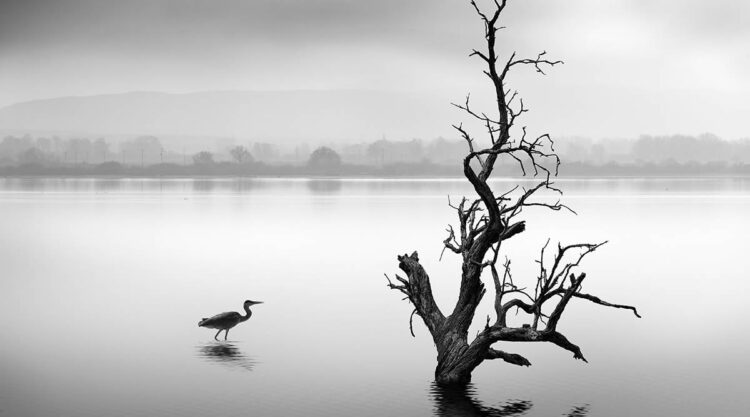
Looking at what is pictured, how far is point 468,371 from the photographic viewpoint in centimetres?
1953

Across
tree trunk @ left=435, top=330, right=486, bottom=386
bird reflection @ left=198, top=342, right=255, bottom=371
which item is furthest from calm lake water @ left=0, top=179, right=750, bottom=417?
tree trunk @ left=435, top=330, right=486, bottom=386

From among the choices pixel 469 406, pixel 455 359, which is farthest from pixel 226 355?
pixel 469 406

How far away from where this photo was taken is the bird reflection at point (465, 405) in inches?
707

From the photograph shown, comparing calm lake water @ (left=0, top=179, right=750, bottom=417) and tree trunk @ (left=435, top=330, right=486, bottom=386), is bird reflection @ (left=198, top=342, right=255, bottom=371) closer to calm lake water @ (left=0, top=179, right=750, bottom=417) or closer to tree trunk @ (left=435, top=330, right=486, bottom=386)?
calm lake water @ (left=0, top=179, right=750, bottom=417)

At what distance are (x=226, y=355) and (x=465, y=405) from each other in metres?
7.22

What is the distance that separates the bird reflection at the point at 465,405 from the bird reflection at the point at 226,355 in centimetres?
486

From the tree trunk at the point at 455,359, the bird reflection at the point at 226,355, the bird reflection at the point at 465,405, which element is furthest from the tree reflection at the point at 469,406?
the bird reflection at the point at 226,355

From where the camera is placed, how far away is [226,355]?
2339 cm

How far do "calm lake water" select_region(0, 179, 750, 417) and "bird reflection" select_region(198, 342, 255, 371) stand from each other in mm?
48

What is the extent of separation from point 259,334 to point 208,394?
7.30m

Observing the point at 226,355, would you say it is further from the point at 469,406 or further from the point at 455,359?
the point at 469,406

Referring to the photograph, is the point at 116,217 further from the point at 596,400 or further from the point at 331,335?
the point at 596,400

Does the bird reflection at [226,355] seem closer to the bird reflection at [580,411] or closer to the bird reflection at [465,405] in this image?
the bird reflection at [465,405]

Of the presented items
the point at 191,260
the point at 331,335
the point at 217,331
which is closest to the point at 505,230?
the point at 331,335
